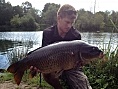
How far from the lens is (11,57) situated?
311 inches

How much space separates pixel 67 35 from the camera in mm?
3576

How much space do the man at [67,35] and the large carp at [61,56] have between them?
0.67 m

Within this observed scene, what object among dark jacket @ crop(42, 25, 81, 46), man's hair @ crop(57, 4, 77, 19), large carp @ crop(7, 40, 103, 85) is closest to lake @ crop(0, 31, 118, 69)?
dark jacket @ crop(42, 25, 81, 46)

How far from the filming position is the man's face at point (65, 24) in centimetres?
339

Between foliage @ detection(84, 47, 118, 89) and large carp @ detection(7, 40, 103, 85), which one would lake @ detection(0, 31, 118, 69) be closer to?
foliage @ detection(84, 47, 118, 89)

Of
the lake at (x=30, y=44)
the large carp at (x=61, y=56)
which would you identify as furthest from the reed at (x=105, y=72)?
the large carp at (x=61, y=56)

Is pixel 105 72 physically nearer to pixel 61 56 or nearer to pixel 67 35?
pixel 67 35

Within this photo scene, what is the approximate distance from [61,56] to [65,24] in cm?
85

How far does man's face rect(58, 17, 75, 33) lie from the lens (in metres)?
3.39

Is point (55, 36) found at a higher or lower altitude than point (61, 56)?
higher

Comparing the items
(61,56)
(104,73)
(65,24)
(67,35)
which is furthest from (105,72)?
(61,56)

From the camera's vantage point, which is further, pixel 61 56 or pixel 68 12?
pixel 68 12

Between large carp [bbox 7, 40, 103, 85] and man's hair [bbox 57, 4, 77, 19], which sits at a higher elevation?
man's hair [bbox 57, 4, 77, 19]

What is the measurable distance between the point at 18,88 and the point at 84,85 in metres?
2.12
